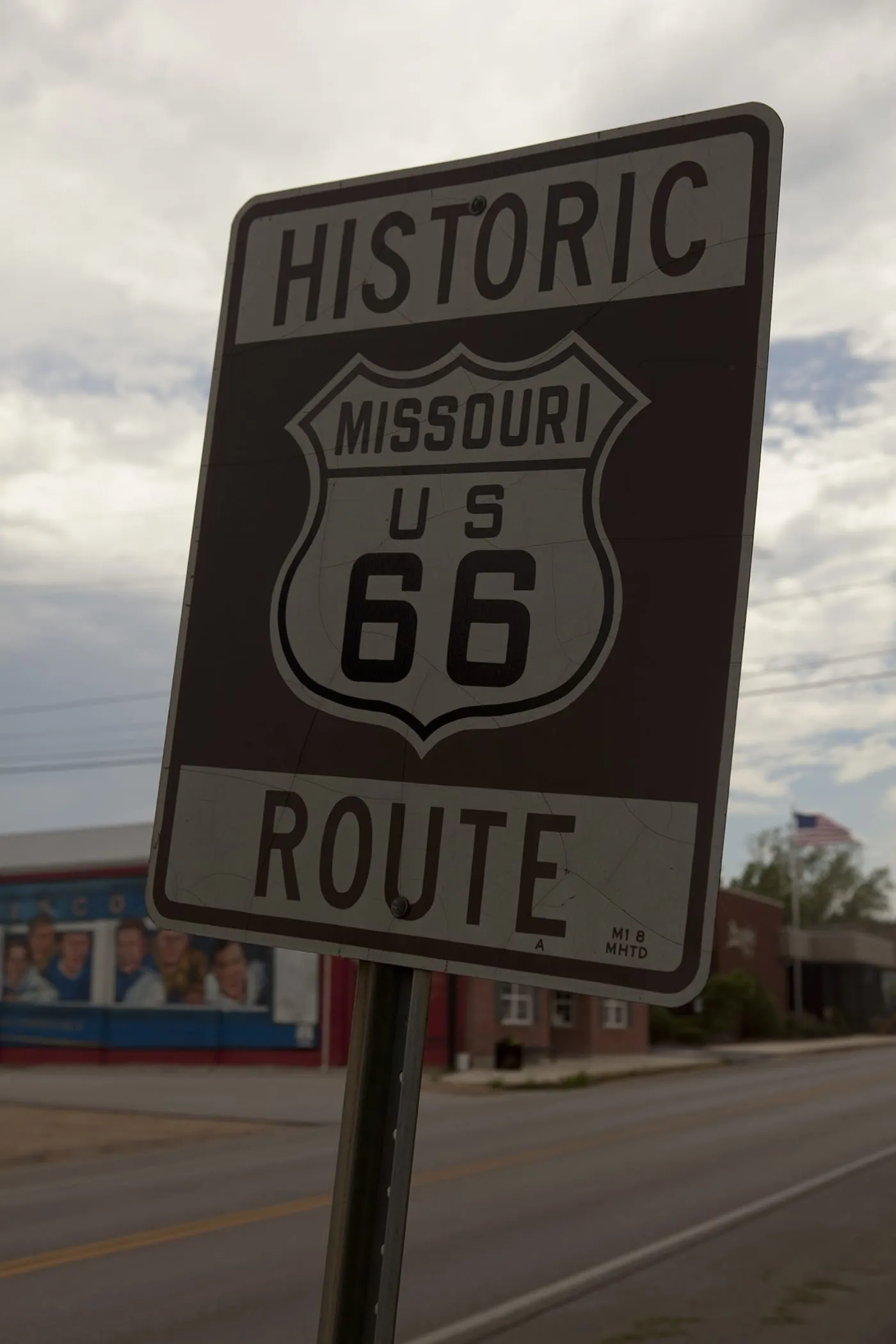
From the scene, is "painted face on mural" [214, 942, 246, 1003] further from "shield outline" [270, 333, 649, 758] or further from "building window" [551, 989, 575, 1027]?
"shield outline" [270, 333, 649, 758]

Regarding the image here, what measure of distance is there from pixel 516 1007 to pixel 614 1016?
21.3 ft

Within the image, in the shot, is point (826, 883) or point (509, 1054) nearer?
point (509, 1054)

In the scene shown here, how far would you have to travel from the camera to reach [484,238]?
2168 millimetres

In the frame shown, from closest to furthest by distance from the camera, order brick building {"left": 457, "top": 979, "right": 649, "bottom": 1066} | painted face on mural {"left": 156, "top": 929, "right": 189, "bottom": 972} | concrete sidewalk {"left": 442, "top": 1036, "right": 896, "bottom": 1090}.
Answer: concrete sidewalk {"left": 442, "top": 1036, "right": 896, "bottom": 1090}
painted face on mural {"left": 156, "top": 929, "right": 189, "bottom": 972}
brick building {"left": 457, "top": 979, "right": 649, "bottom": 1066}

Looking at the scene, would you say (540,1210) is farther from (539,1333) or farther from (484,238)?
(484,238)

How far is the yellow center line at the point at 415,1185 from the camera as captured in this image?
966 cm

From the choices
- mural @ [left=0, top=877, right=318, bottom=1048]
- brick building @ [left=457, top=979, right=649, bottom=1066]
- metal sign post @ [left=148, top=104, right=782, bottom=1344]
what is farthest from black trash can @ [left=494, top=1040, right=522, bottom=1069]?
metal sign post @ [left=148, top=104, right=782, bottom=1344]

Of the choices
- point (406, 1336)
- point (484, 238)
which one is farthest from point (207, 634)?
point (406, 1336)

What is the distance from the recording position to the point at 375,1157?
1857 mm

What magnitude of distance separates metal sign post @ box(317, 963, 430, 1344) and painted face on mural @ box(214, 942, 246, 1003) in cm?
3102

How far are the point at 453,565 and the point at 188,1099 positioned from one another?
22930 millimetres

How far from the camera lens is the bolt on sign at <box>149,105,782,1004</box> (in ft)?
6.06

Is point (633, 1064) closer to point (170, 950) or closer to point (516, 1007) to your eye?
point (516, 1007)

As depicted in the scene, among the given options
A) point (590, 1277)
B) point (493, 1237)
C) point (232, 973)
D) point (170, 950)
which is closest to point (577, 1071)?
point (232, 973)
